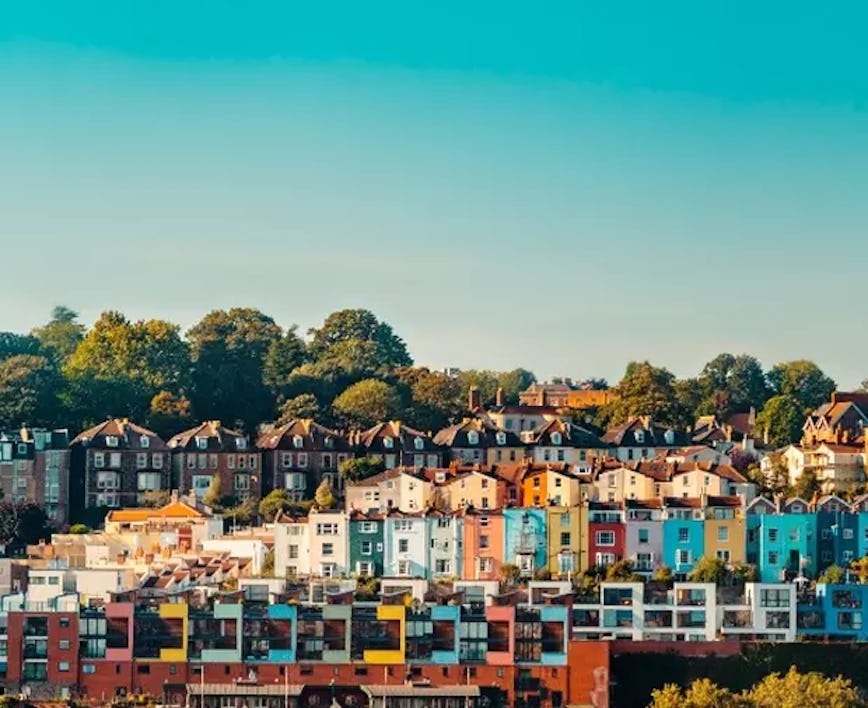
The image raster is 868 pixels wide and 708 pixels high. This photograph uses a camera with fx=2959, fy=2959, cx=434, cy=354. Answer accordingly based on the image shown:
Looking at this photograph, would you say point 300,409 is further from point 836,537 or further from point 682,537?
point 836,537

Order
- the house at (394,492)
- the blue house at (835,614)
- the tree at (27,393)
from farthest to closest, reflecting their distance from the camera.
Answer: the tree at (27,393) < the house at (394,492) < the blue house at (835,614)

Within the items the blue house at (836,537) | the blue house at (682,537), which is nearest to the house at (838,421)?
the blue house at (836,537)

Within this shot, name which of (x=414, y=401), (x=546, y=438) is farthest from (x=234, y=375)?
(x=546, y=438)

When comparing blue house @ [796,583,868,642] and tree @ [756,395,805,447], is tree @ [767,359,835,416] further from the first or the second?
blue house @ [796,583,868,642]

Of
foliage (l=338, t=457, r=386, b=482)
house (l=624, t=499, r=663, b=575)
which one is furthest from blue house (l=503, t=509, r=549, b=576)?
foliage (l=338, t=457, r=386, b=482)

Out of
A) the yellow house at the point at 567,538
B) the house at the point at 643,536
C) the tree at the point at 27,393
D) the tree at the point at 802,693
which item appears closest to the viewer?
the tree at the point at 802,693

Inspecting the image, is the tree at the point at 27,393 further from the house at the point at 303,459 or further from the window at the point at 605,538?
the window at the point at 605,538

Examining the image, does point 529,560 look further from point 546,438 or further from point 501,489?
point 546,438
